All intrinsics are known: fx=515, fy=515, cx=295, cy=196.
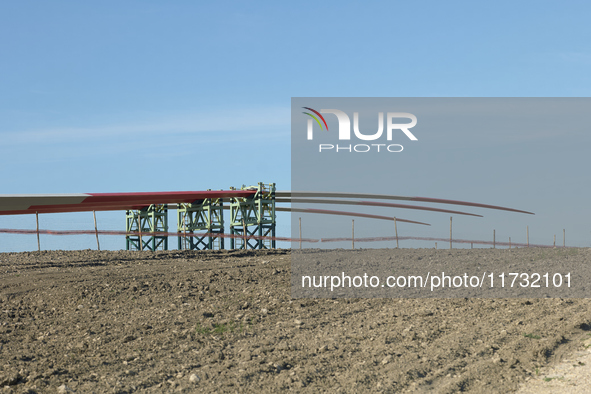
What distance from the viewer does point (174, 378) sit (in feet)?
18.4

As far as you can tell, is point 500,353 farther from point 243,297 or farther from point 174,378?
point 243,297

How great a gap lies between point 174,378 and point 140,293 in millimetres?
4783

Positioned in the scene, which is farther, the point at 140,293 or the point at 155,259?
the point at 155,259

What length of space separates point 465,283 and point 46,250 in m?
15.9

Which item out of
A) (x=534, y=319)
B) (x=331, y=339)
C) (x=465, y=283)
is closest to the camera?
(x=331, y=339)

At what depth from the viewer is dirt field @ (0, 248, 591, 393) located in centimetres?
554

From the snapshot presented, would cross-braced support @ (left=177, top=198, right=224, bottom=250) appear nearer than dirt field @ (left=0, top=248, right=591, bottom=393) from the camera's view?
No

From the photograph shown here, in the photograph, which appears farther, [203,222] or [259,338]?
[203,222]

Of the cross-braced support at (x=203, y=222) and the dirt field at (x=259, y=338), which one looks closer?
the dirt field at (x=259, y=338)

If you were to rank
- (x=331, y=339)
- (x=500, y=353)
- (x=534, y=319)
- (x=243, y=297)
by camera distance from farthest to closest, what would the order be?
(x=243, y=297)
(x=534, y=319)
(x=331, y=339)
(x=500, y=353)

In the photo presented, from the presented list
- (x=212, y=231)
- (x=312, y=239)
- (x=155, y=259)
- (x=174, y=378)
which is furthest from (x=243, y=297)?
(x=212, y=231)

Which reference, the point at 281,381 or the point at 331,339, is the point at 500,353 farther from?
the point at 281,381

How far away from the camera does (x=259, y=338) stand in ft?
23.4

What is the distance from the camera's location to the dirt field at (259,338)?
18.2 feet
